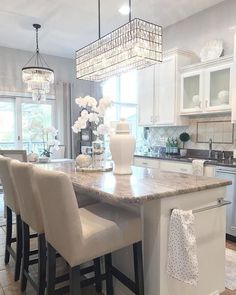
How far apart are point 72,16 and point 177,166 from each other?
9.37 ft

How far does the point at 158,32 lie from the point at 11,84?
4.17 metres

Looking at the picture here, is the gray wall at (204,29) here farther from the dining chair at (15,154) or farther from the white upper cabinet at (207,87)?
the dining chair at (15,154)

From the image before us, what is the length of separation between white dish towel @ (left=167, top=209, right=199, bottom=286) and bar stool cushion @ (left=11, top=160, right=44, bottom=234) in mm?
873

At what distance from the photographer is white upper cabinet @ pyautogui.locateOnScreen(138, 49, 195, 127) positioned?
4133 millimetres

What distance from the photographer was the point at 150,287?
5.52ft

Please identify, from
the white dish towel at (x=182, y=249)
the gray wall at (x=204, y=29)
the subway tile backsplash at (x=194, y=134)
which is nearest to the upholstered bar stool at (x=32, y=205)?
the white dish towel at (x=182, y=249)

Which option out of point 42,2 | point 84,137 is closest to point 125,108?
point 84,137

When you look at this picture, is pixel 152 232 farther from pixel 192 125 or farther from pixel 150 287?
pixel 192 125

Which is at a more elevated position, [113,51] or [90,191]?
[113,51]

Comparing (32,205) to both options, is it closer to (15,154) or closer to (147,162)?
(15,154)

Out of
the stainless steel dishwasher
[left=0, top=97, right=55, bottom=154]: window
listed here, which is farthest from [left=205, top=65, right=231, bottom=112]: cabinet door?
[left=0, top=97, right=55, bottom=154]: window

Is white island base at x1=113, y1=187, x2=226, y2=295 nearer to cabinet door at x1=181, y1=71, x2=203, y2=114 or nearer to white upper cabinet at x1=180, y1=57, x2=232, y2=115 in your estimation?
white upper cabinet at x1=180, y1=57, x2=232, y2=115

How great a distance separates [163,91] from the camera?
14.3ft

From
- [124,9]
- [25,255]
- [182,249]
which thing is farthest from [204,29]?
[25,255]
